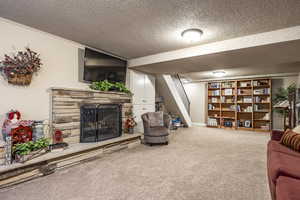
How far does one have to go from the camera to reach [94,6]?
1902 mm

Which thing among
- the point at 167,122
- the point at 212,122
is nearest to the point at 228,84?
the point at 212,122

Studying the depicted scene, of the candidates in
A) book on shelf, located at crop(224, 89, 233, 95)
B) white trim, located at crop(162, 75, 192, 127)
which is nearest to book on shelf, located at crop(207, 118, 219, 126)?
white trim, located at crop(162, 75, 192, 127)

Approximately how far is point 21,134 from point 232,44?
12.5 feet

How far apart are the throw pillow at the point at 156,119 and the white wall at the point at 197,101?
11.9 ft

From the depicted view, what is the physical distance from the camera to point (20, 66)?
7.32 feet

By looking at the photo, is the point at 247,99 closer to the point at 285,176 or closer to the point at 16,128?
the point at 285,176

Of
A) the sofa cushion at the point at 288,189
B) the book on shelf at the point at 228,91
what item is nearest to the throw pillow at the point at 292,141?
the sofa cushion at the point at 288,189

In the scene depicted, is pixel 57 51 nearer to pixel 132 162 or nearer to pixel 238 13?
pixel 132 162

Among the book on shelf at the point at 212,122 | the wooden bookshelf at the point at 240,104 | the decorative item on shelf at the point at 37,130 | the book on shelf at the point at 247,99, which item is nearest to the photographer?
the decorative item on shelf at the point at 37,130

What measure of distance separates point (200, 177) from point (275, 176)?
96 centimetres

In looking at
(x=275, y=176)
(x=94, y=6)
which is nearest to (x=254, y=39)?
(x=275, y=176)

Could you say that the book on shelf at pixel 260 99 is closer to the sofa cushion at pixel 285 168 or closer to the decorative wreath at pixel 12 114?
the sofa cushion at pixel 285 168

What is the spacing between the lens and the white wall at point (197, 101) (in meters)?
7.02

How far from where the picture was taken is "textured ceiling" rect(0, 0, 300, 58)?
5.99 feet
